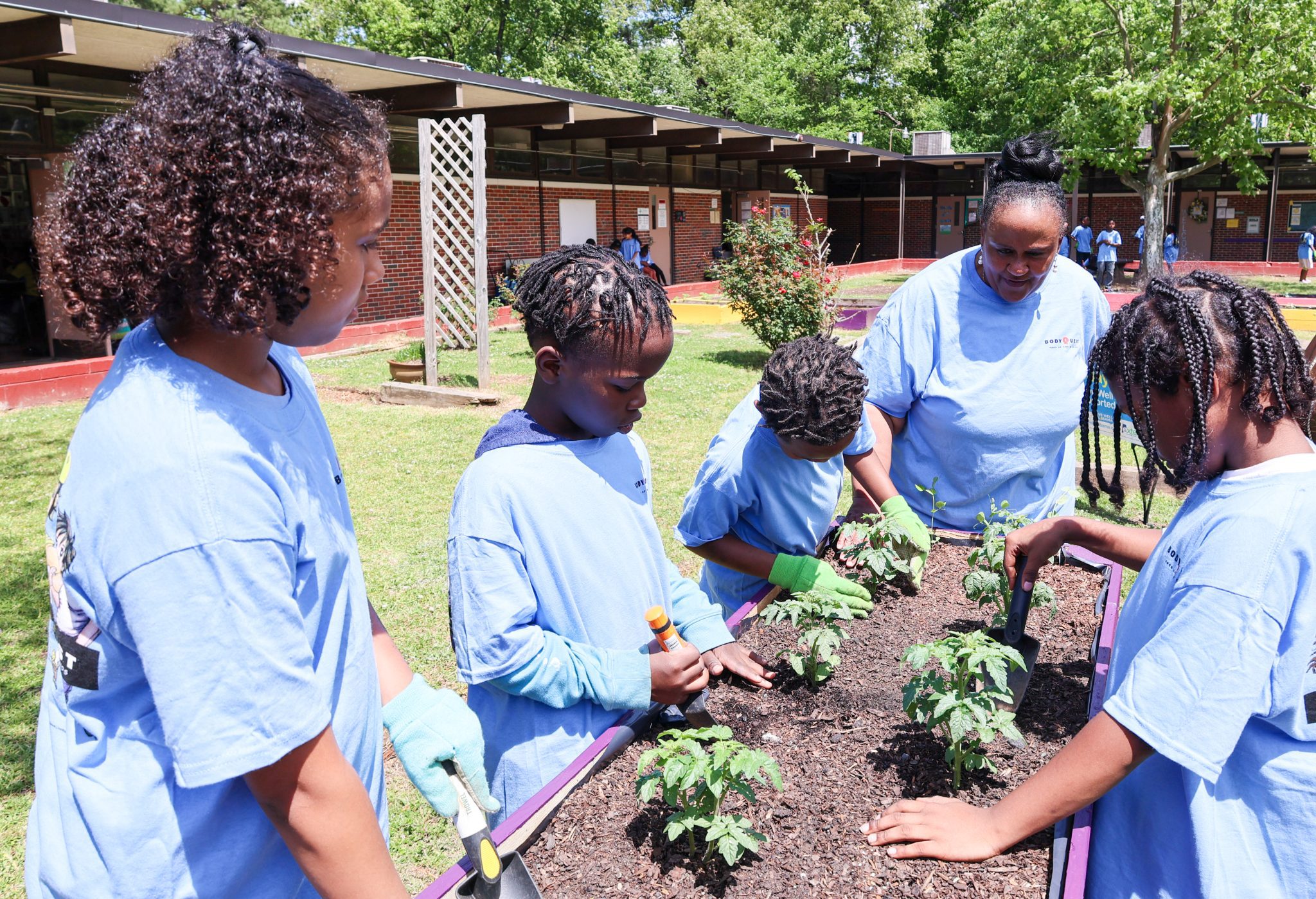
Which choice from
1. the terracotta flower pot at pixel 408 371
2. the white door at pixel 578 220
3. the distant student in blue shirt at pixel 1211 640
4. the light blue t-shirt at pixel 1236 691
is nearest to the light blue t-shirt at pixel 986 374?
the distant student in blue shirt at pixel 1211 640

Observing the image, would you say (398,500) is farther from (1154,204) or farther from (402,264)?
(1154,204)

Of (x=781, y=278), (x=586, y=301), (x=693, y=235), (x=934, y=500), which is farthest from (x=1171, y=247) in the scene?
(x=586, y=301)

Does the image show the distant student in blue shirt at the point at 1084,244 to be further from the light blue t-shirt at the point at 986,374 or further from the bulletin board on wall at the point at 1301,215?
the light blue t-shirt at the point at 986,374

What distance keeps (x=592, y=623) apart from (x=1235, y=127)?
22.3 m

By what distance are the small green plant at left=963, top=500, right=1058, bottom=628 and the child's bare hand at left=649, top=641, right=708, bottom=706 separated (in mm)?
780

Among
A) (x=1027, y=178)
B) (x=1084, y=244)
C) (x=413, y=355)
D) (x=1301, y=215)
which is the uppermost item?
(x=1301, y=215)

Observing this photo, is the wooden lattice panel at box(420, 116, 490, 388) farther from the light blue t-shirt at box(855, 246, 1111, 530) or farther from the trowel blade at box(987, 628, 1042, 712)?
the trowel blade at box(987, 628, 1042, 712)

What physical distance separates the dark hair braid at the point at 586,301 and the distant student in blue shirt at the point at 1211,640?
0.80 meters

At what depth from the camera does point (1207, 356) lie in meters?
1.29

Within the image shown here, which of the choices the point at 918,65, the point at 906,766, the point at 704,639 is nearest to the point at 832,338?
the point at 704,639

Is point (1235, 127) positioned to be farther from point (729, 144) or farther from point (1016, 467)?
point (1016, 467)

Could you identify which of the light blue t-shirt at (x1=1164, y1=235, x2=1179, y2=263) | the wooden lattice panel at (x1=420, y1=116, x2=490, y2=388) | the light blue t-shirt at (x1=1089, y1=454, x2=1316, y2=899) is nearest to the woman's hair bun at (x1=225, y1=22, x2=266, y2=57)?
the light blue t-shirt at (x1=1089, y1=454, x2=1316, y2=899)

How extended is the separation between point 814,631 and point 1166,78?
20345 mm

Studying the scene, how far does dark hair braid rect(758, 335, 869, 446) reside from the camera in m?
2.18
